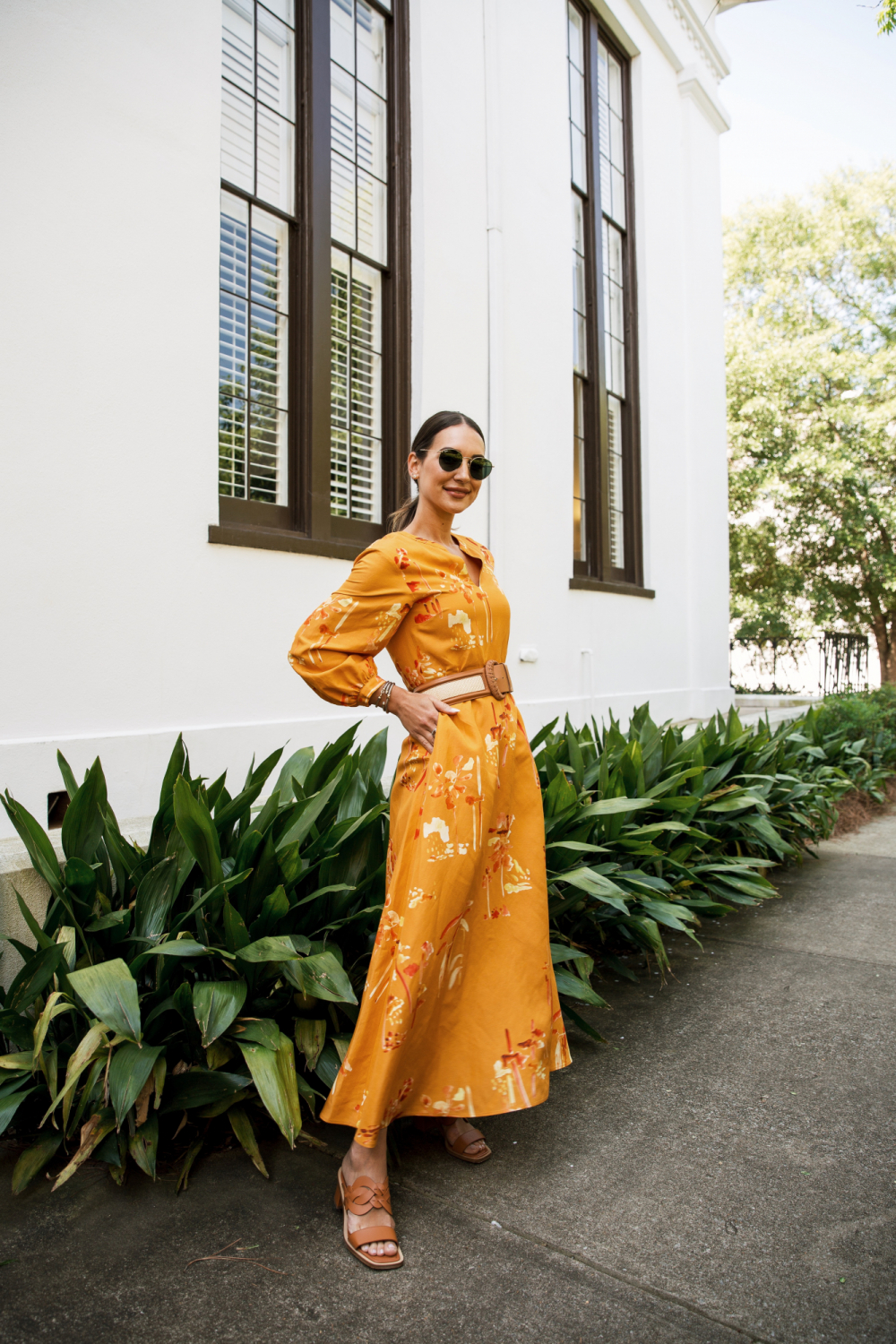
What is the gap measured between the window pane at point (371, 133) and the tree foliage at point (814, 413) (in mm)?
13133

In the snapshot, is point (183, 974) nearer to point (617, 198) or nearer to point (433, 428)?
point (433, 428)

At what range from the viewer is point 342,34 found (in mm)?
5953

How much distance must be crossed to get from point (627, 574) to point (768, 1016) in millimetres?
6349

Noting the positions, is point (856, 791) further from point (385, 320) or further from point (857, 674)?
point (857, 674)

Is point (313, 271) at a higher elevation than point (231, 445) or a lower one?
higher

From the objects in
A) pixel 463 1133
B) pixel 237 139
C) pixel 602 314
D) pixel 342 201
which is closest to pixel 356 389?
pixel 342 201

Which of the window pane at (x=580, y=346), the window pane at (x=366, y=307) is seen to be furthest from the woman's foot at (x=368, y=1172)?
the window pane at (x=580, y=346)

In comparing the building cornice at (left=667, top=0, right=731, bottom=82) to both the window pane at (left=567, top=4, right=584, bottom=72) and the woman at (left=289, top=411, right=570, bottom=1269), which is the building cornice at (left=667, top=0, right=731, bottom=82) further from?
the woman at (left=289, top=411, right=570, bottom=1269)

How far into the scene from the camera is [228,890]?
278 centimetres

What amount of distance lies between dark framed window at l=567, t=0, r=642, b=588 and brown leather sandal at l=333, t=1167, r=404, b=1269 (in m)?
6.41

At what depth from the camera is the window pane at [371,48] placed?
6113 mm

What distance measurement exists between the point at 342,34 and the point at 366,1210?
6623mm

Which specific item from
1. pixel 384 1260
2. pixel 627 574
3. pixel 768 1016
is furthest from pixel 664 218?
pixel 384 1260

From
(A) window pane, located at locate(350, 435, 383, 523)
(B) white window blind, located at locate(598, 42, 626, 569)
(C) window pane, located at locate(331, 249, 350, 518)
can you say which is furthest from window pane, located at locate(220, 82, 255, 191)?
(B) white window blind, located at locate(598, 42, 626, 569)
